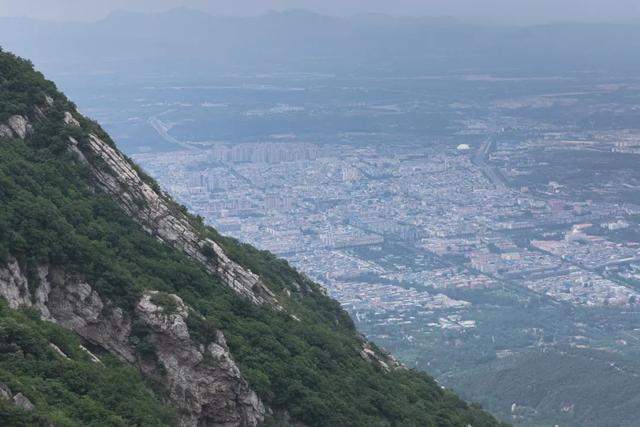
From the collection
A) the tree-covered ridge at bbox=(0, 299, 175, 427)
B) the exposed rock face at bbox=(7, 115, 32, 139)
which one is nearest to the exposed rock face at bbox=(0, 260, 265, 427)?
the tree-covered ridge at bbox=(0, 299, 175, 427)

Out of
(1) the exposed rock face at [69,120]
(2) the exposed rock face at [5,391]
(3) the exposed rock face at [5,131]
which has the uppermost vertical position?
(1) the exposed rock face at [69,120]

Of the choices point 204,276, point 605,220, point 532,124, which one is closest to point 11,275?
point 204,276

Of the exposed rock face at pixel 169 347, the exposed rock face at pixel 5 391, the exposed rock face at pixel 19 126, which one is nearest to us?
the exposed rock face at pixel 5 391

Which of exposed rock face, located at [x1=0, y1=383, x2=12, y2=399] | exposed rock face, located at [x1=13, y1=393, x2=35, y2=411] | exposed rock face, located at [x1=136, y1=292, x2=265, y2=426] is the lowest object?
exposed rock face, located at [x1=136, y1=292, x2=265, y2=426]

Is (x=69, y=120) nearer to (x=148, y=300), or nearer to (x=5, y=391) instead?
(x=148, y=300)

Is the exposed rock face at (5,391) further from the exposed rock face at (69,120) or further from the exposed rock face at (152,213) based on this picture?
the exposed rock face at (69,120)

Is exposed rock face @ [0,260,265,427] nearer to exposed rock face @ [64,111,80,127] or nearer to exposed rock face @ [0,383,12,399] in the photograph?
exposed rock face @ [0,383,12,399]

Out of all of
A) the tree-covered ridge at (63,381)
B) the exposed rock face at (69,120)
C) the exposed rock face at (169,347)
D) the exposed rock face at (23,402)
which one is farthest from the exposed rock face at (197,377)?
the exposed rock face at (69,120)

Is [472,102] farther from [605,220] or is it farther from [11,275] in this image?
[11,275]
